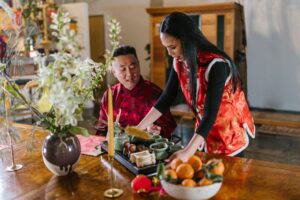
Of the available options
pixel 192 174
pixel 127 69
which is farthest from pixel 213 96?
pixel 127 69

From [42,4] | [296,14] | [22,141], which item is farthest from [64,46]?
[42,4]

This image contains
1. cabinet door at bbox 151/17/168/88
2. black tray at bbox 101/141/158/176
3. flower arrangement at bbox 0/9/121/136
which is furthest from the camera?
cabinet door at bbox 151/17/168/88

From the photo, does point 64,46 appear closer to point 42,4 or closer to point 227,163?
point 227,163

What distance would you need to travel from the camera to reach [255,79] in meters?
4.95

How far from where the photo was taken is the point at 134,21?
6.63 m

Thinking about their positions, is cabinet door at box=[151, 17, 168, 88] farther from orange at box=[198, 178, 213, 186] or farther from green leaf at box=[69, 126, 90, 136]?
orange at box=[198, 178, 213, 186]

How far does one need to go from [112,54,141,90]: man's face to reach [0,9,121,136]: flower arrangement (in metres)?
0.80

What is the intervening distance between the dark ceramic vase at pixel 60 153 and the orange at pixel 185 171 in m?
0.54

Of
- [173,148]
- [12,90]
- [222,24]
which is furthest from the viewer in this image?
[222,24]

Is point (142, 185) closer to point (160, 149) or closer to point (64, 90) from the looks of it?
point (160, 149)

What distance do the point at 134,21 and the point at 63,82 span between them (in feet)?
18.6

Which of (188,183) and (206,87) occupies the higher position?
(206,87)

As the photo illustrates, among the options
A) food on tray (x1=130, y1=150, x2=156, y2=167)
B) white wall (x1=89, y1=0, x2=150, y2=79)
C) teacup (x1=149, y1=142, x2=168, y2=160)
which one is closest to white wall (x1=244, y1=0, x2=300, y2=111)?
white wall (x1=89, y1=0, x2=150, y2=79)

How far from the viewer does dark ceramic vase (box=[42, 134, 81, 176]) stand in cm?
135
